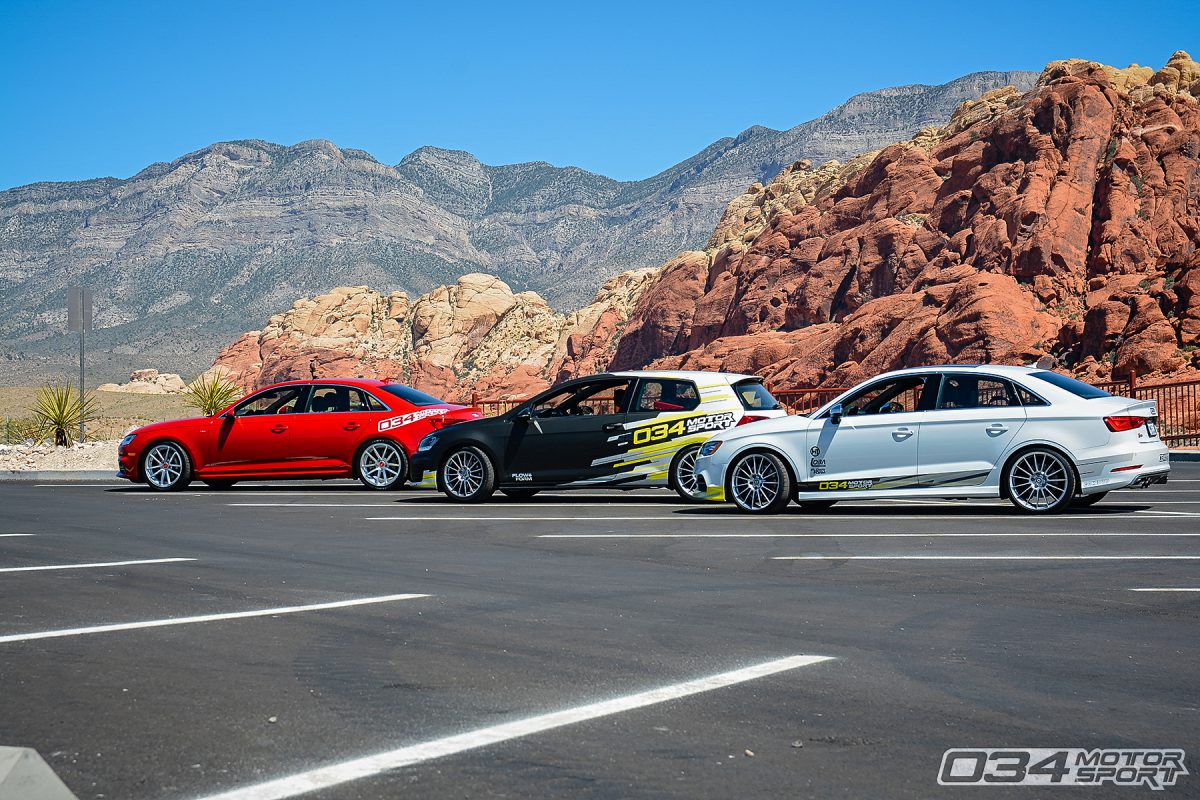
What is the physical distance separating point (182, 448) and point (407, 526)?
7.50 meters

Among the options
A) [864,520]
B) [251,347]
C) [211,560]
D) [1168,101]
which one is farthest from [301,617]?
[251,347]

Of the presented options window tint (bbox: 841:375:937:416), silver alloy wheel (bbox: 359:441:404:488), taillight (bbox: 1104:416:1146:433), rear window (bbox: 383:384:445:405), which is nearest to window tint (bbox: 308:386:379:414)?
rear window (bbox: 383:384:445:405)

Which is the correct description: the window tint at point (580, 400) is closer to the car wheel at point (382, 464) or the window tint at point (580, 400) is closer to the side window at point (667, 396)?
the side window at point (667, 396)

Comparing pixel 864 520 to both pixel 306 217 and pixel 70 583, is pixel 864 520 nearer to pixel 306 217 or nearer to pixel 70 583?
pixel 70 583

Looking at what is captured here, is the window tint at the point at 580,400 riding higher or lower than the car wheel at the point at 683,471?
higher

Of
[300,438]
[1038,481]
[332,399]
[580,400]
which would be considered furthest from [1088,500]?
[300,438]

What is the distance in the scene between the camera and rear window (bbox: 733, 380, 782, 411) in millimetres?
17078

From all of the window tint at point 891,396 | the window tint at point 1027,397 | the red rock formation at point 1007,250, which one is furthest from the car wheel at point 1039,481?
the red rock formation at point 1007,250

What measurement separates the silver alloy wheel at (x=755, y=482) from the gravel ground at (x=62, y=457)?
607 inches

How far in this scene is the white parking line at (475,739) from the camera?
174 inches

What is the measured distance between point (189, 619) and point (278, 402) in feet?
40.9

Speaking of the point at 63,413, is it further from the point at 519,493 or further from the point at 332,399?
the point at 519,493

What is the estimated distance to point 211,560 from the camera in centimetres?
1097

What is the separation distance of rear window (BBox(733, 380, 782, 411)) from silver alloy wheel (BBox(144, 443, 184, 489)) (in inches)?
340
